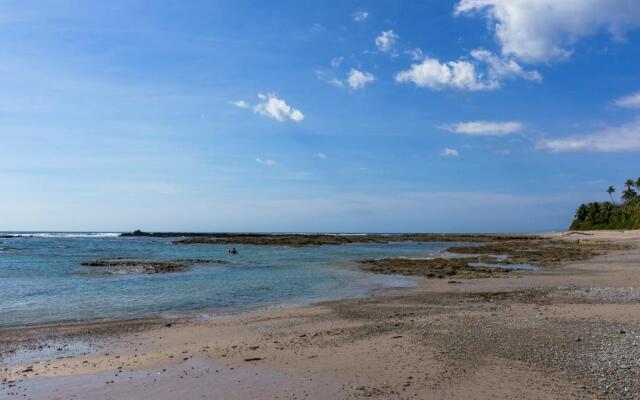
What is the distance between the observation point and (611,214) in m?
112

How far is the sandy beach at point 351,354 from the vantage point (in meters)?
8.44

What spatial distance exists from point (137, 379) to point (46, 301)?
13.9m

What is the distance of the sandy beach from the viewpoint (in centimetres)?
844

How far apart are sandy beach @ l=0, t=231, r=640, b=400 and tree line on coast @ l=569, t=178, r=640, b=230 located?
100.0 metres

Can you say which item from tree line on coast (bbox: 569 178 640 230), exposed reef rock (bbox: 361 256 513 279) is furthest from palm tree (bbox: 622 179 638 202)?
exposed reef rock (bbox: 361 256 513 279)

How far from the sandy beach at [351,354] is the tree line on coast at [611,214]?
100.0 metres

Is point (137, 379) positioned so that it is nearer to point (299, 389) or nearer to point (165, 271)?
point (299, 389)

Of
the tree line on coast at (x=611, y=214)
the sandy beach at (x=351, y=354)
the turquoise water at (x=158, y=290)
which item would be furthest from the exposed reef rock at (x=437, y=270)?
the tree line on coast at (x=611, y=214)

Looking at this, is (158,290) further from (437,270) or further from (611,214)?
(611,214)

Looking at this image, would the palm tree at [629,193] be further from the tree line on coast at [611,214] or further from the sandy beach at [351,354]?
the sandy beach at [351,354]

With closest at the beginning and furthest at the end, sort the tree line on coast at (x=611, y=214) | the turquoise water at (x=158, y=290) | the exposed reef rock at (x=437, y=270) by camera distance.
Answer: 1. the turquoise water at (x=158, y=290)
2. the exposed reef rock at (x=437, y=270)
3. the tree line on coast at (x=611, y=214)

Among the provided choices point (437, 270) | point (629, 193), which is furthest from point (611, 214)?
point (437, 270)

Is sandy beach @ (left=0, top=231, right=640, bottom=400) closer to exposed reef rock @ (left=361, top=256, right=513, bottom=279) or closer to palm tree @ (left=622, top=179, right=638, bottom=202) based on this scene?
A: exposed reef rock @ (left=361, top=256, right=513, bottom=279)

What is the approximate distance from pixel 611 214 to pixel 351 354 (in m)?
123
